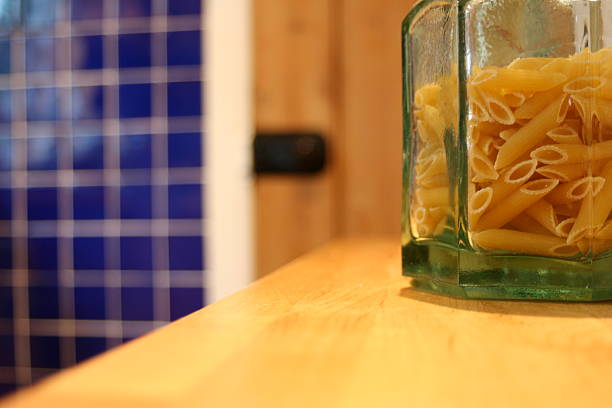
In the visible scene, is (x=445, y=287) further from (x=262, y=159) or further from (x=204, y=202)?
(x=204, y=202)

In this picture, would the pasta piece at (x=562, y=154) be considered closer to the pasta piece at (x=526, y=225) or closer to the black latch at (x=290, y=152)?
the pasta piece at (x=526, y=225)

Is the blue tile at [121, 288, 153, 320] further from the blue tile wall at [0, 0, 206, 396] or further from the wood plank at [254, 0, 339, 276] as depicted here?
the wood plank at [254, 0, 339, 276]

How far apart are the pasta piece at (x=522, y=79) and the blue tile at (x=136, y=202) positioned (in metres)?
1.35

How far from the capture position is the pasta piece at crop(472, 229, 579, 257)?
425 millimetres

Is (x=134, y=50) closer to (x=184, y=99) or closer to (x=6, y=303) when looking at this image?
(x=184, y=99)

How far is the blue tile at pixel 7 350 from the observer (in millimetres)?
1754

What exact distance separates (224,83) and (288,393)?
4.58 ft

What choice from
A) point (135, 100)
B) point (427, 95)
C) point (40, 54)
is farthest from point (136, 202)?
point (427, 95)

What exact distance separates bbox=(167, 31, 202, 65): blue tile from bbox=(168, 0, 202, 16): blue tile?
0.05 metres

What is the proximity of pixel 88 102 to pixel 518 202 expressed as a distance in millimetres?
1490

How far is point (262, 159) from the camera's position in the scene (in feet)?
4.78

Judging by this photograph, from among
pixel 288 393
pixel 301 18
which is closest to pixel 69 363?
pixel 301 18

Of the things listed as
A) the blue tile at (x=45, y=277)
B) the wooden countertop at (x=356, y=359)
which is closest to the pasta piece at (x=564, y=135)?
the wooden countertop at (x=356, y=359)

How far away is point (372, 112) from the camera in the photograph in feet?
4.66
